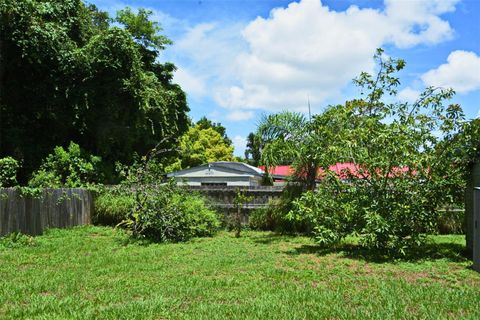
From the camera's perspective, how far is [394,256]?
27.4 ft

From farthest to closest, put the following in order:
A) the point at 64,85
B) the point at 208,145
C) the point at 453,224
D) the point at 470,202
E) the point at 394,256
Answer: the point at 208,145, the point at 64,85, the point at 453,224, the point at 470,202, the point at 394,256

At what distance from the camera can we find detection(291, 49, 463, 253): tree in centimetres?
844

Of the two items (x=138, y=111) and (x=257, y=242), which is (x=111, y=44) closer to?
(x=138, y=111)

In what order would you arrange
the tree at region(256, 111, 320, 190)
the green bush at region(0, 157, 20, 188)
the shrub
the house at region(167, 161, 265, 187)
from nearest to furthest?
1. the shrub
2. the green bush at region(0, 157, 20, 188)
3. the tree at region(256, 111, 320, 190)
4. the house at region(167, 161, 265, 187)

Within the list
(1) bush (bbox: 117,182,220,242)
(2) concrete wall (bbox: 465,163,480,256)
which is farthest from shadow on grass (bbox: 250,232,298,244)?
(2) concrete wall (bbox: 465,163,480,256)

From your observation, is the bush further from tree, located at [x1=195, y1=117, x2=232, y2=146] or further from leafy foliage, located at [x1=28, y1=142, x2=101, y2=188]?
tree, located at [x1=195, y1=117, x2=232, y2=146]

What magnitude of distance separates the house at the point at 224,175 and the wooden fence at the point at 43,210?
9.78 meters

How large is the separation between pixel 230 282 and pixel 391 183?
4.32m

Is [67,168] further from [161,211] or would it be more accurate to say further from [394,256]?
[394,256]

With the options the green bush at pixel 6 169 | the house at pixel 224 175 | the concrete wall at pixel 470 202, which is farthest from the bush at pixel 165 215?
the house at pixel 224 175

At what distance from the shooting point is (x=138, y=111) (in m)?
18.5

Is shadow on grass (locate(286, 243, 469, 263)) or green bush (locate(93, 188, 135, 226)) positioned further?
green bush (locate(93, 188, 135, 226))

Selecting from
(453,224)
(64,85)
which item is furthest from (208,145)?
(453,224)

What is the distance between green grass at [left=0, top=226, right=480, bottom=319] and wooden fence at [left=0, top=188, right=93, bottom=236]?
3.49ft
